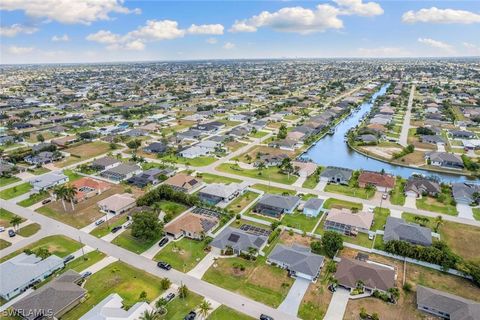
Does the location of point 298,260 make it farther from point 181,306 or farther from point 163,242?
point 163,242

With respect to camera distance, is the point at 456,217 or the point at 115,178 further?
the point at 115,178

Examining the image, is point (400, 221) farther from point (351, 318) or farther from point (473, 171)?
point (473, 171)

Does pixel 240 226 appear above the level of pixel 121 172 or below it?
below

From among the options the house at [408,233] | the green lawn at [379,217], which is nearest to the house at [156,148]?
the green lawn at [379,217]

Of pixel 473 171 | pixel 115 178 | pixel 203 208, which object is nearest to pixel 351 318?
pixel 203 208

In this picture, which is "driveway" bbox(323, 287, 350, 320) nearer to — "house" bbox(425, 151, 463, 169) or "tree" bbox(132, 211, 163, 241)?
"tree" bbox(132, 211, 163, 241)

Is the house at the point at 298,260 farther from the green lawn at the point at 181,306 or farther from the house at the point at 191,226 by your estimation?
the house at the point at 191,226

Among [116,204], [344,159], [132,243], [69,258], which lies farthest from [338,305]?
[344,159]
